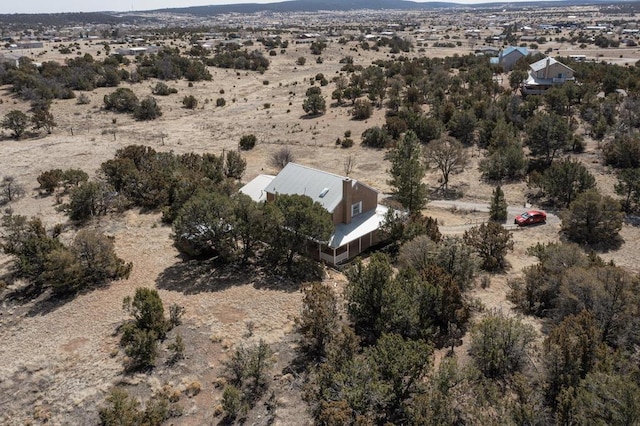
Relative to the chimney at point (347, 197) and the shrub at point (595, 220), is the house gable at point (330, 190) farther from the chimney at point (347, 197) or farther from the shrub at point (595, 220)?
the shrub at point (595, 220)

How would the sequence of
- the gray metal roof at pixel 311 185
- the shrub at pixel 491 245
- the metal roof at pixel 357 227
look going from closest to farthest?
the shrub at pixel 491 245 → the metal roof at pixel 357 227 → the gray metal roof at pixel 311 185

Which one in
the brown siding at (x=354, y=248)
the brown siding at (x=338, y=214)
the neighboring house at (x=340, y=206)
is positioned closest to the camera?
the neighboring house at (x=340, y=206)

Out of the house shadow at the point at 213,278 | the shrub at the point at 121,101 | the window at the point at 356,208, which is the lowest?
the house shadow at the point at 213,278

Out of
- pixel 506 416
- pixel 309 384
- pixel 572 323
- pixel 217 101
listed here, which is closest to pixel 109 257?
pixel 309 384

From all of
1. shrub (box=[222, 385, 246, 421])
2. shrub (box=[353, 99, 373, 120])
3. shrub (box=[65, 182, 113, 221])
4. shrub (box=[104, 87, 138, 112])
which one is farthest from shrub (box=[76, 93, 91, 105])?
shrub (box=[222, 385, 246, 421])

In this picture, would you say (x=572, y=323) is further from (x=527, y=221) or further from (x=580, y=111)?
(x=580, y=111)

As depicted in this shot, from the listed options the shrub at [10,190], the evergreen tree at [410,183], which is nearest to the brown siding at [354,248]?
the evergreen tree at [410,183]

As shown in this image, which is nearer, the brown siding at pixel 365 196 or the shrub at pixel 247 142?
the brown siding at pixel 365 196

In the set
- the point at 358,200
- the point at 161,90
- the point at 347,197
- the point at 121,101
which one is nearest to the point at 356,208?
the point at 358,200

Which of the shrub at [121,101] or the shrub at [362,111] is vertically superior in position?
the shrub at [121,101]

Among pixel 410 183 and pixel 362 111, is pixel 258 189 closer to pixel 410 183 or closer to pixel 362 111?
pixel 410 183
